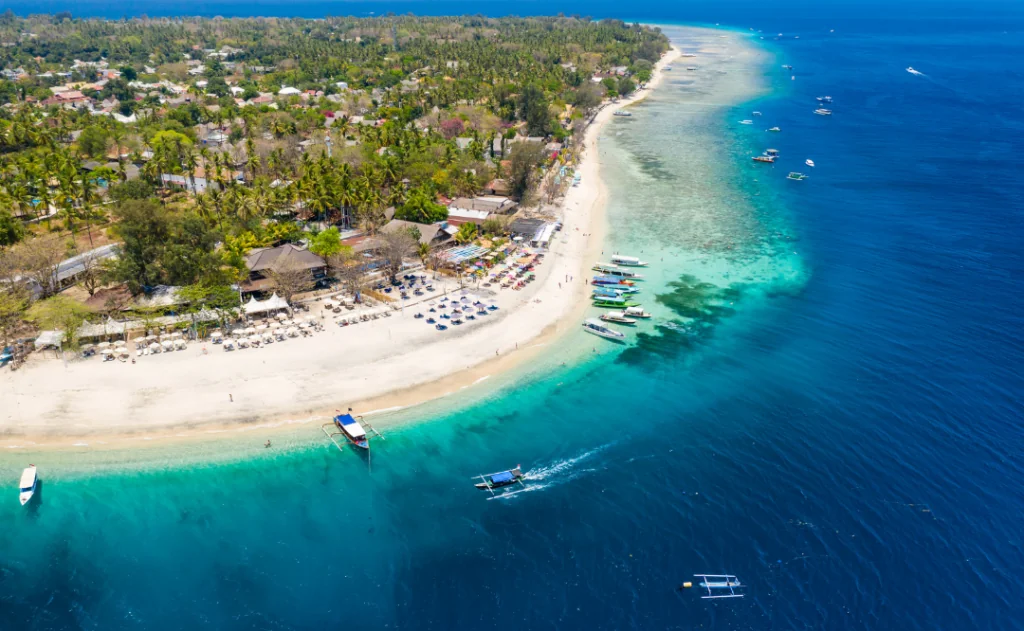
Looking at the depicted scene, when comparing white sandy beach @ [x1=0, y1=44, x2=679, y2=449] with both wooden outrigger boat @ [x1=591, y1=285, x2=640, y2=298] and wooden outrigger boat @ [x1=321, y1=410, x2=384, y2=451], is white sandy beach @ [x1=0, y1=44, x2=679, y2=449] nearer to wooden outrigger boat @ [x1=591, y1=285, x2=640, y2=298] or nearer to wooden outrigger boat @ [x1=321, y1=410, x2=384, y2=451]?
wooden outrigger boat @ [x1=321, y1=410, x2=384, y2=451]

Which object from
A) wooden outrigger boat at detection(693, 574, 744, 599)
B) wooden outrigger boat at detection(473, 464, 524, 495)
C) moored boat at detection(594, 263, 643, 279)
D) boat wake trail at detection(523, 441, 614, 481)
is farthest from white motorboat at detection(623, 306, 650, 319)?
wooden outrigger boat at detection(693, 574, 744, 599)

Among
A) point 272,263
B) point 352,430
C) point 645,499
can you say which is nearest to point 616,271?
point 645,499

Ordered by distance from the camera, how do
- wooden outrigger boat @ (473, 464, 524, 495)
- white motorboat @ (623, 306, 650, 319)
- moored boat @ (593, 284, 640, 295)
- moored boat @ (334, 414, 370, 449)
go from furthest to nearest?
1. moored boat @ (593, 284, 640, 295)
2. white motorboat @ (623, 306, 650, 319)
3. moored boat @ (334, 414, 370, 449)
4. wooden outrigger boat @ (473, 464, 524, 495)

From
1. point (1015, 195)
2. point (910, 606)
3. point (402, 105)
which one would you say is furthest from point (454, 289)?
point (1015, 195)

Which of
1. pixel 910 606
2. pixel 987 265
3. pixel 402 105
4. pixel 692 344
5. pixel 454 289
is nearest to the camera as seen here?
pixel 910 606

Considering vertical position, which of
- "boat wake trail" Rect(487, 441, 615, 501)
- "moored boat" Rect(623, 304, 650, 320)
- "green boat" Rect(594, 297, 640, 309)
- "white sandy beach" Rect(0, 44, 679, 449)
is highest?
"green boat" Rect(594, 297, 640, 309)

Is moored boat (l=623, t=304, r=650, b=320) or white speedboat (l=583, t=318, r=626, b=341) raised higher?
moored boat (l=623, t=304, r=650, b=320)

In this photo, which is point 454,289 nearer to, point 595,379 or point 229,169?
point 595,379

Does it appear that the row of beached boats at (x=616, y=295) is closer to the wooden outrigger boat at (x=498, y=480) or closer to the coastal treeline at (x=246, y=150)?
the coastal treeline at (x=246, y=150)

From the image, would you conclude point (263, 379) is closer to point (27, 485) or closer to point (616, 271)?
point (27, 485)
